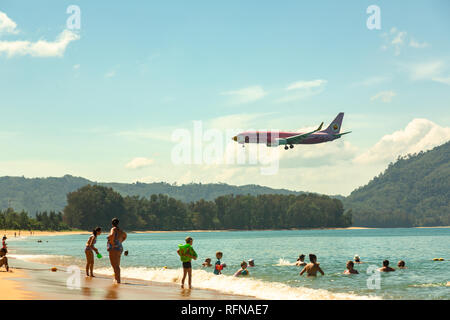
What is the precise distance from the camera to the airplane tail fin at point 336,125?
3152 inches

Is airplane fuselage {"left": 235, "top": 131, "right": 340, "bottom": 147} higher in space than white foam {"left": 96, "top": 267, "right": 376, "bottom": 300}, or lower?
higher

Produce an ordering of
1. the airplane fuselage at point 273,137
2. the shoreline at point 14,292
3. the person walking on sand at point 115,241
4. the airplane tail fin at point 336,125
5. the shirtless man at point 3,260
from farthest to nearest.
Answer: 1. the airplane tail fin at point 336,125
2. the airplane fuselage at point 273,137
3. the shirtless man at point 3,260
4. the person walking on sand at point 115,241
5. the shoreline at point 14,292

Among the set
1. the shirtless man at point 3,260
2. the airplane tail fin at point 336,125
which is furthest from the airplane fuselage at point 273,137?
the shirtless man at point 3,260

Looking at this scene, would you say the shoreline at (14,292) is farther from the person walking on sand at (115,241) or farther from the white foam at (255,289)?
the white foam at (255,289)

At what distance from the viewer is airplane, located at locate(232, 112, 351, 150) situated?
198ft

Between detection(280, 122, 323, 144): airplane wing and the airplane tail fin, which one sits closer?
detection(280, 122, 323, 144): airplane wing

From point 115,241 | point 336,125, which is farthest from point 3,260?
point 336,125

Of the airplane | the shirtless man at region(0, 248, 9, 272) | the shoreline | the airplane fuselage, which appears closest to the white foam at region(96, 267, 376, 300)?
the shirtless man at region(0, 248, 9, 272)

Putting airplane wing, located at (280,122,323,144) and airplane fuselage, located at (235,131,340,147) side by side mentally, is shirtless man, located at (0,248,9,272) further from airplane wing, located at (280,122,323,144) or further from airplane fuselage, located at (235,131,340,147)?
airplane wing, located at (280,122,323,144)

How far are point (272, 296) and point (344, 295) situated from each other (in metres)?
3.97

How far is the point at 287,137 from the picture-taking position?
2628 inches

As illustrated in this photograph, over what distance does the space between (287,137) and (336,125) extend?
1937cm

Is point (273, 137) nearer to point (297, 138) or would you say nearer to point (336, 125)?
point (297, 138)
